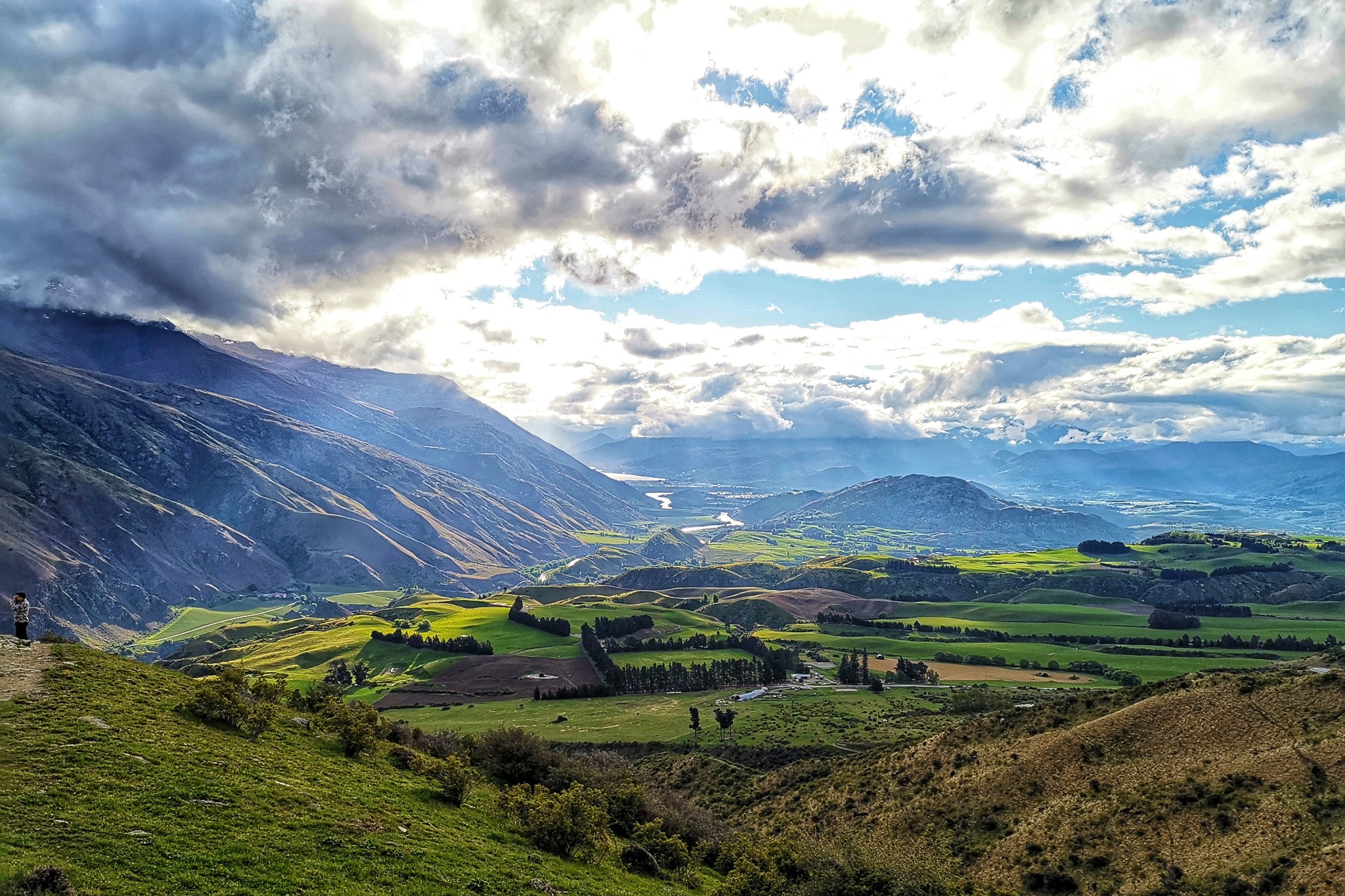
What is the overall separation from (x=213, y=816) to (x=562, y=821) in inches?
713

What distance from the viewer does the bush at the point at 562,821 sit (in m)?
38.7

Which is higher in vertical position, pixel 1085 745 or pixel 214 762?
pixel 214 762

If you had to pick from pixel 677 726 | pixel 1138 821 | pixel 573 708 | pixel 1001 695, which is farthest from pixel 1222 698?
pixel 573 708

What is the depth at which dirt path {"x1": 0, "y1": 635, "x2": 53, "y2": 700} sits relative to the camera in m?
33.6

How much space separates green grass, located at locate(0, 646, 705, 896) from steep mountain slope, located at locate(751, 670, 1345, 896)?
3008cm

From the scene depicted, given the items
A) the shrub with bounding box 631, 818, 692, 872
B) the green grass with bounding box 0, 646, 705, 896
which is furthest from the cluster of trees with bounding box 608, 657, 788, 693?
the green grass with bounding box 0, 646, 705, 896

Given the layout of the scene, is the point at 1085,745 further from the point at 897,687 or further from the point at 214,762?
the point at 897,687

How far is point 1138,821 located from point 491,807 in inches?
1810

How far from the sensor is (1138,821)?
4853cm

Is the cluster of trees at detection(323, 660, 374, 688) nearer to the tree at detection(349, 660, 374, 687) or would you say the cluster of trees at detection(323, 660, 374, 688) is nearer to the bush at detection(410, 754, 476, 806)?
the tree at detection(349, 660, 374, 687)

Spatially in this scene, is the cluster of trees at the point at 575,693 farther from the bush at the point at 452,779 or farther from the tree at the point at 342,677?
the bush at the point at 452,779

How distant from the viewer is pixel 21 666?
120ft

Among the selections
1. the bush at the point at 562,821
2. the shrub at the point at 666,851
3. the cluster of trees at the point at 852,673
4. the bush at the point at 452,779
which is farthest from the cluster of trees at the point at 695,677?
the bush at the point at 562,821

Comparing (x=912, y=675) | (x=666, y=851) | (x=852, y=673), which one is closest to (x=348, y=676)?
(x=852, y=673)
